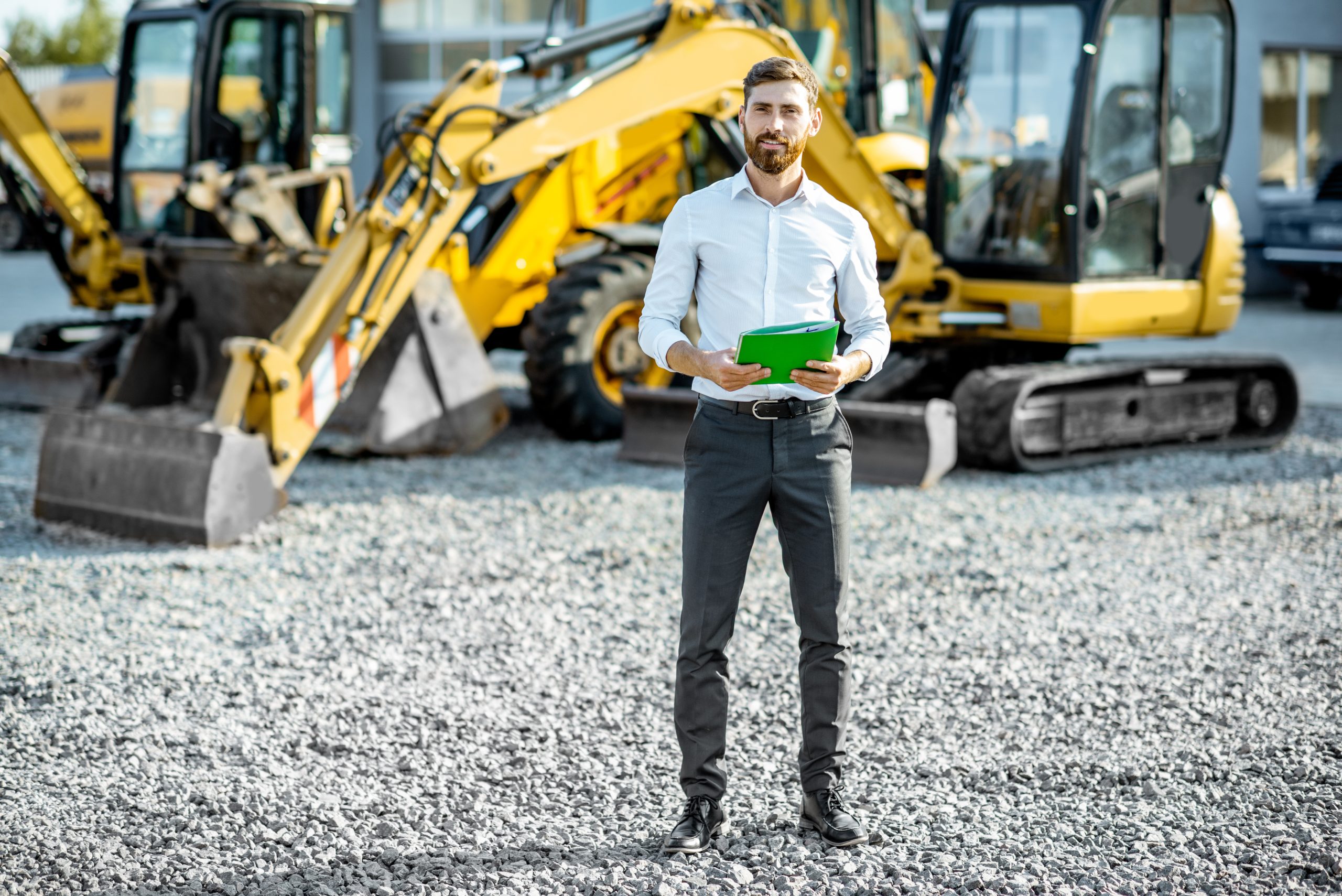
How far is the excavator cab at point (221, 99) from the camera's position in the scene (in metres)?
11.4

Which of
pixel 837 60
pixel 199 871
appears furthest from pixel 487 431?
pixel 199 871

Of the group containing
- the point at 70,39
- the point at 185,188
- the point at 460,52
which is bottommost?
the point at 185,188

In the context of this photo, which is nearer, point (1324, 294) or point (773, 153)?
point (773, 153)

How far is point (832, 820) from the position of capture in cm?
362

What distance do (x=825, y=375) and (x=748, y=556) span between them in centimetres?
53

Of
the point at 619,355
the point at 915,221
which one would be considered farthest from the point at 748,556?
the point at 915,221

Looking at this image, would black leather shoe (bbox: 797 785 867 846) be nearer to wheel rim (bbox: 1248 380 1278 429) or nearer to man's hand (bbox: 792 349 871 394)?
man's hand (bbox: 792 349 871 394)

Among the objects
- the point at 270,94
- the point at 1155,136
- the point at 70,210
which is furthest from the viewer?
the point at 270,94

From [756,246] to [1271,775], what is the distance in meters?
2.08

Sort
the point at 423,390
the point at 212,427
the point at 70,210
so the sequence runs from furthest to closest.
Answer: the point at 70,210
the point at 423,390
the point at 212,427

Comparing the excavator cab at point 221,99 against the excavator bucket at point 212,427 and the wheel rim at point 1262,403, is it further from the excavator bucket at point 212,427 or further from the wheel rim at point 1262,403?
the wheel rim at point 1262,403

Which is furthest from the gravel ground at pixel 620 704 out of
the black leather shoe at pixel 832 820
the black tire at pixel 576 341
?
the black tire at pixel 576 341

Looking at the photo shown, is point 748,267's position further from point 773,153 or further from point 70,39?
point 70,39

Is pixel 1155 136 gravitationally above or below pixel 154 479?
above
